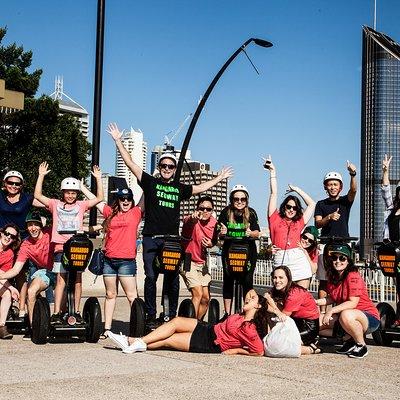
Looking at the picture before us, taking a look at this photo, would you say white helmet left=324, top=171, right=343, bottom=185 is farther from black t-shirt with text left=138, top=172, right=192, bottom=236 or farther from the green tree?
the green tree

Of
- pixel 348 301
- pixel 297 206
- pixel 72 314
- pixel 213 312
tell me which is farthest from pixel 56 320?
pixel 348 301

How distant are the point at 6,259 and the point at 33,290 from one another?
1.75ft

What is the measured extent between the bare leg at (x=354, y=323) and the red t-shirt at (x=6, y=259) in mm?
3733

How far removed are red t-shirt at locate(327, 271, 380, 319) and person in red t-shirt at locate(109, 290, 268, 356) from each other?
89 cm

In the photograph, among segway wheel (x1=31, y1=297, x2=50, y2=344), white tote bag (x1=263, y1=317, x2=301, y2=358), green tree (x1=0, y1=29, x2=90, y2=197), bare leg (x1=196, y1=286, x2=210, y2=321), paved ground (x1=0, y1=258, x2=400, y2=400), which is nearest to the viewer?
paved ground (x1=0, y1=258, x2=400, y2=400)

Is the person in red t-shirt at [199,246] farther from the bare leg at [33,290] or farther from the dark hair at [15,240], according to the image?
the dark hair at [15,240]

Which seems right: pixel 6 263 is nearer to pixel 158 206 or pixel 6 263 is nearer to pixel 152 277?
pixel 152 277

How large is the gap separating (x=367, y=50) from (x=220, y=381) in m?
156

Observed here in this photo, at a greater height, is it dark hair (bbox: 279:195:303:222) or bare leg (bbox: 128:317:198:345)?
dark hair (bbox: 279:195:303:222)

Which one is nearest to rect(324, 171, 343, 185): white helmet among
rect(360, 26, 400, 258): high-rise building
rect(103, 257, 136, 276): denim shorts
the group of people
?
the group of people

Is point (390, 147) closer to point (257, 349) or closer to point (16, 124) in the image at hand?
point (16, 124)

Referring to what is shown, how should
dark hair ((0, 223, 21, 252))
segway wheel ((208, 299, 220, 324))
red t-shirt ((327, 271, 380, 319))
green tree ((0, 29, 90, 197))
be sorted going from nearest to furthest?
1. red t-shirt ((327, 271, 380, 319))
2. dark hair ((0, 223, 21, 252))
3. segway wheel ((208, 299, 220, 324))
4. green tree ((0, 29, 90, 197))

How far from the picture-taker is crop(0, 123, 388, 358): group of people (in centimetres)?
695

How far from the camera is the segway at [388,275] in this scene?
740cm
